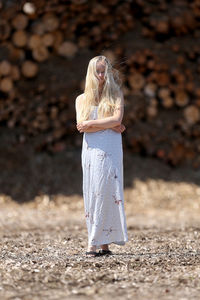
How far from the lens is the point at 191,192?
944cm

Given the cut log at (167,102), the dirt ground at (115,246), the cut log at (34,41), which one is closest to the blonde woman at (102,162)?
the dirt ground at (115,246)

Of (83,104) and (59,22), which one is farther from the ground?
(59,22)

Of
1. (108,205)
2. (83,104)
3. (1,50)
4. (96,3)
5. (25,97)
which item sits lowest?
(108,205)

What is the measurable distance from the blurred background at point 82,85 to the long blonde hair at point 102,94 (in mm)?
4790

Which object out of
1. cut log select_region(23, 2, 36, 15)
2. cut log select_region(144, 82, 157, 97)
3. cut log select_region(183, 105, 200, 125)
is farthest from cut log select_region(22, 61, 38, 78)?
cut log select_region(183, 105, 200, 125)

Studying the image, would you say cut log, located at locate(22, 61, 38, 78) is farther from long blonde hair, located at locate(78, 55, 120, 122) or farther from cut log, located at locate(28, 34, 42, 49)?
long blonde hair, located at locate(78, 55, 120, 122)

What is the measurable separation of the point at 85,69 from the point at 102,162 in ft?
19.0

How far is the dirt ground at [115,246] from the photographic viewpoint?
11.7 feet

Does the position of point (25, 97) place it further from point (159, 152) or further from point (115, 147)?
point (115, 147)

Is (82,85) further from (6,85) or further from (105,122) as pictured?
(105,122)

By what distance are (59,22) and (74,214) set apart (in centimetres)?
344

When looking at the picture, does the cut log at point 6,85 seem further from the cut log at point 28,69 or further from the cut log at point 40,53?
the cut log at point 40,53

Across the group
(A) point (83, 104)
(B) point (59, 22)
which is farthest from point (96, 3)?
(A) point (83, 104)

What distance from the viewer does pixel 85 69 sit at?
10.2 m
